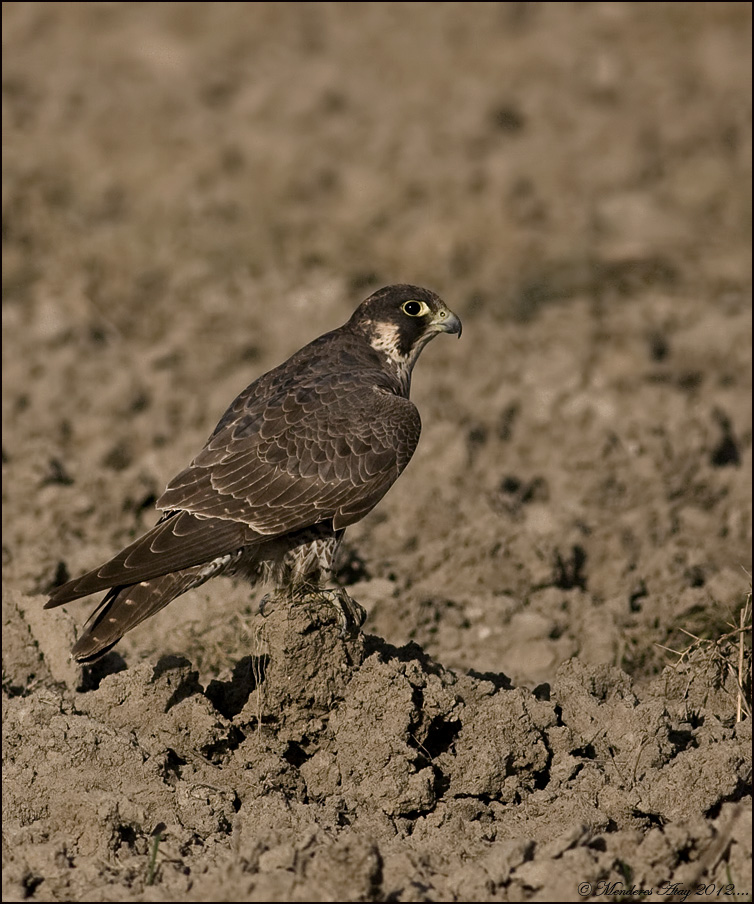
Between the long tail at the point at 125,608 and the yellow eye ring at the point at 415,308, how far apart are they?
5.31 ft

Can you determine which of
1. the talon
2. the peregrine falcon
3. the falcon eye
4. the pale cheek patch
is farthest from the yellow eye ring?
the talon

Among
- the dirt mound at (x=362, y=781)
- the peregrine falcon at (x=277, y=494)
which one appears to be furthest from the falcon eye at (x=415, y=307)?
the dirt mound at (x=362, y=781)

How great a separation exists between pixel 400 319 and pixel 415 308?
86 millimetres

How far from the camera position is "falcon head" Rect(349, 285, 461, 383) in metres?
5.90

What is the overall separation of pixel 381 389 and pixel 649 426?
2.61 m

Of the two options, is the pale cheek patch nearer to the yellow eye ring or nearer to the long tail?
the yellow eye ring

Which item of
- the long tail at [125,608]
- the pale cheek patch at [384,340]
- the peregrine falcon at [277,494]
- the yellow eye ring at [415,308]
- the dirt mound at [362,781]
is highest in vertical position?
the yellow eye ring at [415,308]

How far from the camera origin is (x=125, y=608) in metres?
4.75

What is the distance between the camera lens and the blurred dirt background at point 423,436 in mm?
4020

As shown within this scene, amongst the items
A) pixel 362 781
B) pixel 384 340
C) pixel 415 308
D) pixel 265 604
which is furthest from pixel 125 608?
pixel 415 308

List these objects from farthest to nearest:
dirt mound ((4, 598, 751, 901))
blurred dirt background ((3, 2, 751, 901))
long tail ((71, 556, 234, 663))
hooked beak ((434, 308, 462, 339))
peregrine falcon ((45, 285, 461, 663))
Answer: hooked beak ((434, 308, 462, 339))
peregrine falcon ((45, 285, 461, 663))
long tail ((71, 556, 234, 663))
blurred dirt background ((3, 2, 751, 901))
dirt mound ((4, 598, 751, 901))

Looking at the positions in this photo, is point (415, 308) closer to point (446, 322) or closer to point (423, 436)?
point (446, 322)

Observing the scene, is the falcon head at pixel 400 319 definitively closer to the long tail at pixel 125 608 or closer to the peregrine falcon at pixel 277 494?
the peregrine falcon at pixel 277 494

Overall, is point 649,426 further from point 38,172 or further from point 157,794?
point 38,172
